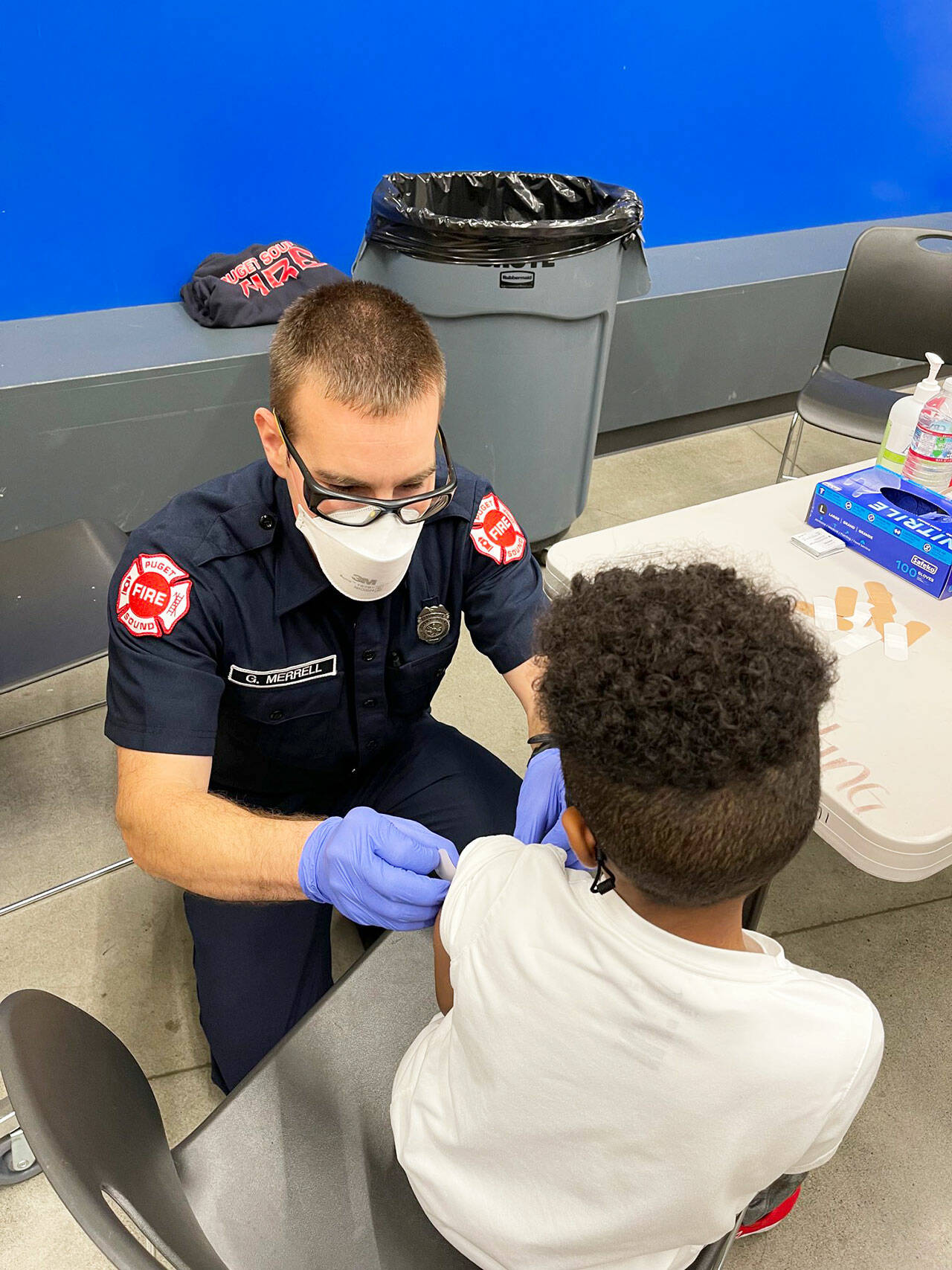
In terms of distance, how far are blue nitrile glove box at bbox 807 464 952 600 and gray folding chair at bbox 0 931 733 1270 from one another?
891 mm

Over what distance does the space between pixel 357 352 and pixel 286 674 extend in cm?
44

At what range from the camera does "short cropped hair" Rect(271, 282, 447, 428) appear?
112cm

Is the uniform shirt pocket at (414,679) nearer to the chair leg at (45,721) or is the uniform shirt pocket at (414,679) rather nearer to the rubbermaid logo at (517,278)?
the chair leg at (45,721)

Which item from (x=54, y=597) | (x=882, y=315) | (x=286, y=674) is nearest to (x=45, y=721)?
(x=54, y=597)

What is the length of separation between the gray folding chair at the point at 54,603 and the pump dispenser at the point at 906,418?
1367 millimetres

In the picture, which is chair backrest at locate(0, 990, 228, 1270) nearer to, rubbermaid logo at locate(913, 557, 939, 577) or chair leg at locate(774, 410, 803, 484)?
rubbermaid logo at locate(913, 557, 939, 577)

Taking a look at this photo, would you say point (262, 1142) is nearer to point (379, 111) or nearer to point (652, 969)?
point (652, 969)

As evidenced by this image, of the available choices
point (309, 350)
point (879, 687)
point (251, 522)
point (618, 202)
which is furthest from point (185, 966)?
point (618, 202)

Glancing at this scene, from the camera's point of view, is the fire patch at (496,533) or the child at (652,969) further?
the fire patch at (496,533)

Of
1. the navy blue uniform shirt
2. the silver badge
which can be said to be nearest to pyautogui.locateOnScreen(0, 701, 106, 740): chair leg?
the navy blue uniform shirt

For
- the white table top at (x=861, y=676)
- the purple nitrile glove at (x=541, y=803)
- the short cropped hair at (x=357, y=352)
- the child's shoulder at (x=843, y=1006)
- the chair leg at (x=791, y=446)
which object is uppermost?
the short cropped hair at (x=357, y=352)

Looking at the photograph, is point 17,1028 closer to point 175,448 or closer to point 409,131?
point 175,448

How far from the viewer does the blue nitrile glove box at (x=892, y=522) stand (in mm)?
1415

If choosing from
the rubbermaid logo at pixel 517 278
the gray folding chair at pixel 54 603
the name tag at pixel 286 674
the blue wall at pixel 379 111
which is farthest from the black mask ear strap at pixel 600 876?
the blue wall at pixel 379 111
